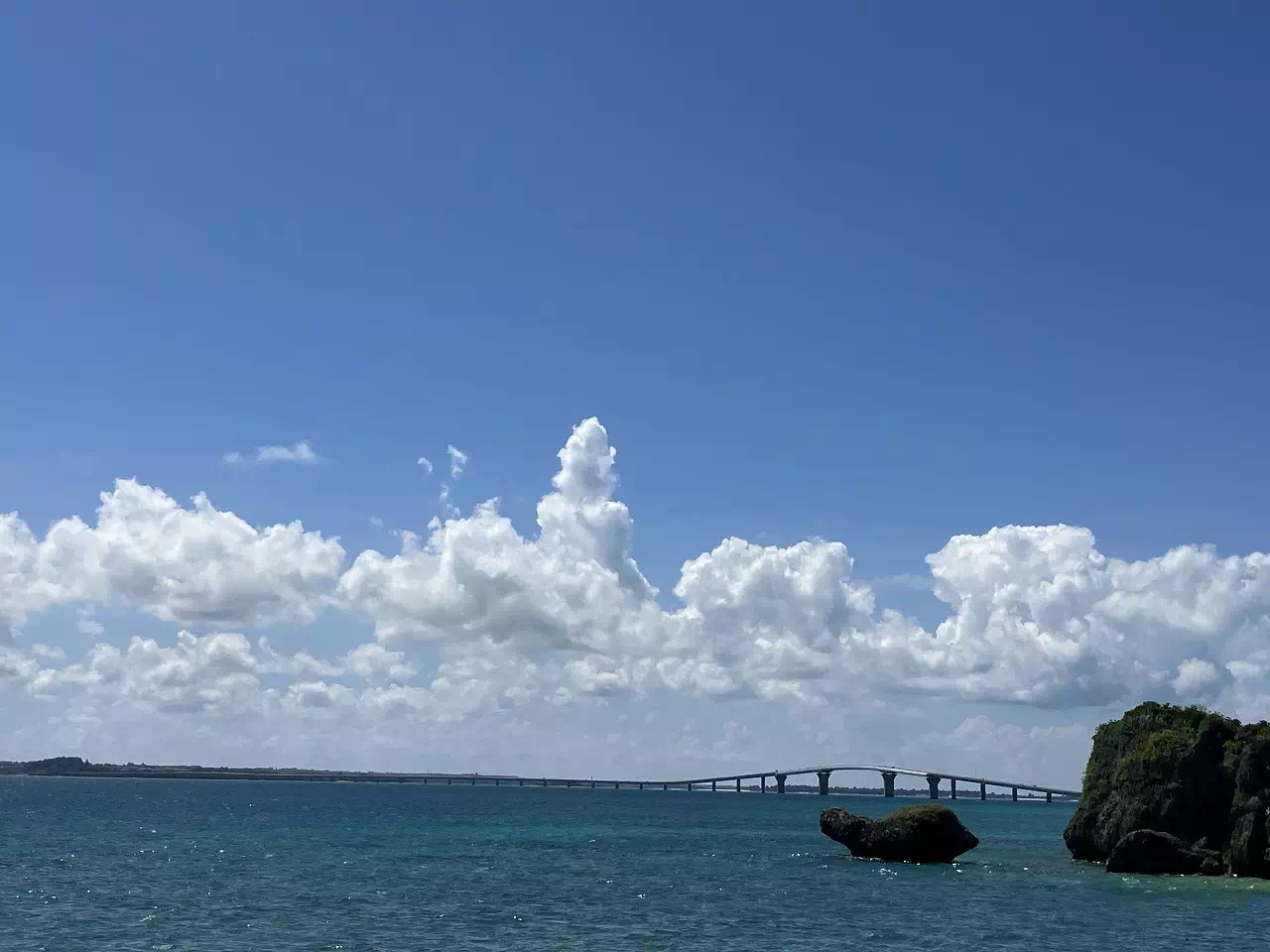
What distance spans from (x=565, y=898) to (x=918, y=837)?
3639cm

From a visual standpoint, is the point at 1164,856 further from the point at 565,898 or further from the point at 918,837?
the point at 565,898

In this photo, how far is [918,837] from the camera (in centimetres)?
9181

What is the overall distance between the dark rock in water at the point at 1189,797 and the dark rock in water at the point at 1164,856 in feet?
0.23

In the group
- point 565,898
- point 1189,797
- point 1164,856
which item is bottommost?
point 565,898

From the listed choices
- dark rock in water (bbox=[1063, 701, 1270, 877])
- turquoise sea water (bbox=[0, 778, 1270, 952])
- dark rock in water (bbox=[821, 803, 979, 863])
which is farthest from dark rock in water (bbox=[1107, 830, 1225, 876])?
dark rock in water (bbox=[821, 803, 979, 863])

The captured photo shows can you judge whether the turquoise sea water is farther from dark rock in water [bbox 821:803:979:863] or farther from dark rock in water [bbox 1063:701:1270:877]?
dark rock in water [bbox 1063:701:1270:877]

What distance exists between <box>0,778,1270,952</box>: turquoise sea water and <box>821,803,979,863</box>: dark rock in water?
5.90 feet

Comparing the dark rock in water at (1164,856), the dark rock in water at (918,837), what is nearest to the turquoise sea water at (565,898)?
the dark rock in water at (918,837)

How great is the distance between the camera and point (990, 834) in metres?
157

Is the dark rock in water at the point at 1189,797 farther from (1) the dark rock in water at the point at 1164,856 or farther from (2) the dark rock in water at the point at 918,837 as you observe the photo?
(2) the dark rock in water at the point at 918,837

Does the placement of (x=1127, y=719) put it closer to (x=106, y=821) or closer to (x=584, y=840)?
(x=584, y=840)

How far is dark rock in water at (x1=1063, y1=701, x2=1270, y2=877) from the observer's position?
80.8 meters

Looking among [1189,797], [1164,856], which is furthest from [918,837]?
[1189,797]

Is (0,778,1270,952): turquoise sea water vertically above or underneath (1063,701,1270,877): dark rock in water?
underneath
